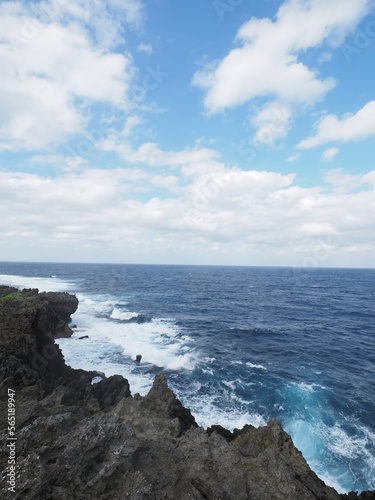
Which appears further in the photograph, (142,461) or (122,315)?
(122,315)

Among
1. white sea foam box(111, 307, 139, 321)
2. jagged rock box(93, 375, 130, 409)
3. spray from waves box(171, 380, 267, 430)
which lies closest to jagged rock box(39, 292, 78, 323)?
white sea foam box(111, 307, 139, 321)

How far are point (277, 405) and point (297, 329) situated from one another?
94.4ft

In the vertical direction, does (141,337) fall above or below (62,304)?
below

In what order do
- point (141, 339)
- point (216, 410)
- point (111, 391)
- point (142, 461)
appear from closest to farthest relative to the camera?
point (142, 461) < point (111, 391) < point (216, 410) < point (141, 339)

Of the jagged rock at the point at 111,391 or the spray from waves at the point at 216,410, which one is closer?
the jagged rock at the point at 111,391

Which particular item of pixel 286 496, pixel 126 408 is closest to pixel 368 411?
pixel 286 496

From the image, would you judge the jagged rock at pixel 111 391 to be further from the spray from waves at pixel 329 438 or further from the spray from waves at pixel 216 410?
the spray from waves at pixel 329 438

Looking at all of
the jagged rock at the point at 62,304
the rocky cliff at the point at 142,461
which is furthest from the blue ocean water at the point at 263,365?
the rocky cliff at the point at 142,461

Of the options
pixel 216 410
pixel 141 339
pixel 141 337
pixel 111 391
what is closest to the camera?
pixel 111 391

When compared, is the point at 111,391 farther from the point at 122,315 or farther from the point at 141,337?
the point at 122,315

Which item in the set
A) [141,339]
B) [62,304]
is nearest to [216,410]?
[141,339]

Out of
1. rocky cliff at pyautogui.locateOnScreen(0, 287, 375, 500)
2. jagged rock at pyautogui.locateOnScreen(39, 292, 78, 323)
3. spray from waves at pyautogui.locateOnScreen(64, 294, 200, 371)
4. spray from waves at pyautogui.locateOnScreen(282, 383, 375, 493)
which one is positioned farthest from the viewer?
jagged rock at pyautogui.locateOnScreen(39, 292, 78, 323)

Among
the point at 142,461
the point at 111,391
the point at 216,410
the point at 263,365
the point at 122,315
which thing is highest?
the point at 142,461

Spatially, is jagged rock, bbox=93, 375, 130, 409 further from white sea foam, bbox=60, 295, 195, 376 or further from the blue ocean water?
white sea foam, bbox=60, 295, 195, 376
